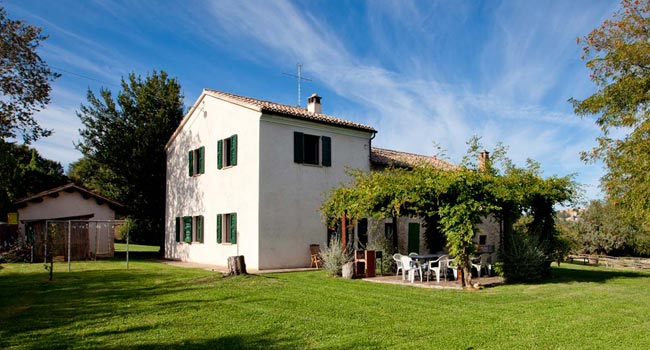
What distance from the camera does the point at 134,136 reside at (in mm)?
22984

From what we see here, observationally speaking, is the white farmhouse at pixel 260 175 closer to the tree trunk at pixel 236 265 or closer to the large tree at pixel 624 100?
the tree trunk at pixel 236 265

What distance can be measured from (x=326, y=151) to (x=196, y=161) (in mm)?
6039

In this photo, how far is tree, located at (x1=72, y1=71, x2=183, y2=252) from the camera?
22859mm

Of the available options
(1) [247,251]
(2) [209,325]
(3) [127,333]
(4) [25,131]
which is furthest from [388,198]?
(4) [25,131]

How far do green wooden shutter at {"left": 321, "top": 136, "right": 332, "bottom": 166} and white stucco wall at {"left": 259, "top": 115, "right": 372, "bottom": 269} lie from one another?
187mm

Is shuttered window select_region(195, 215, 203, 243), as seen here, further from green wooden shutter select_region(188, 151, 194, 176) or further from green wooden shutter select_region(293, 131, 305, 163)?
green wooden shutter select_region(293, 131, 305, 163)

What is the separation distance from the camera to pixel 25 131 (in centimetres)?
1554

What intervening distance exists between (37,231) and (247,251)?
33.2ft

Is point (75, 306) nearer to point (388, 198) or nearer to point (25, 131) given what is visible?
point (388, 198)

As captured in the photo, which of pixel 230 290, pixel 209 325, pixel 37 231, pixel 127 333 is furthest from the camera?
pixel 37 231

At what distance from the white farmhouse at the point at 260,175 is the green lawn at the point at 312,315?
14.6ft

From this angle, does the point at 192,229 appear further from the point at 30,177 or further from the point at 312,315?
the point at 30,177

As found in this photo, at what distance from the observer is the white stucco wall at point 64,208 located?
870 inches

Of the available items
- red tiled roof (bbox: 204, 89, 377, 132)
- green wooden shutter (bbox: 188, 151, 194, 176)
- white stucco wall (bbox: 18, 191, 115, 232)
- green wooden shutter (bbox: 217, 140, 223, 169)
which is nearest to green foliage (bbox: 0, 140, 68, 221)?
white stucco wall (bbox: 18, 191, 115, 232)
